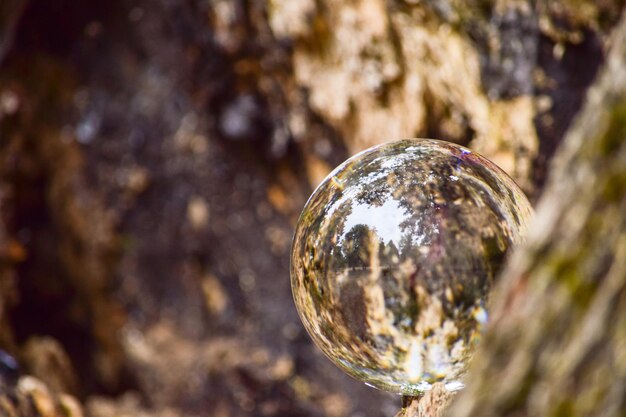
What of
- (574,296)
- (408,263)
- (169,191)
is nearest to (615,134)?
(574,296)

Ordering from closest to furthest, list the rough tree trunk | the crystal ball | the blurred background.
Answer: the rough tree trunk < the crystal ball < the blurred background

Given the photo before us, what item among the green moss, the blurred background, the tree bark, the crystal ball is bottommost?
the tree bark

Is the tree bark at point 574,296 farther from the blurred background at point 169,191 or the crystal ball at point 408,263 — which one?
the blurred background at point 169,191

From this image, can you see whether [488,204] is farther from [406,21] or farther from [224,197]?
[224,197]

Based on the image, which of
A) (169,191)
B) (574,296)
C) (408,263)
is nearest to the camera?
(574,296)

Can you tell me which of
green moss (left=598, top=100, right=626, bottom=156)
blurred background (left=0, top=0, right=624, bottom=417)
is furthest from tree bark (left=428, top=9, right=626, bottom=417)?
blurred background (left=0, top=0, right=624, bottom=417)

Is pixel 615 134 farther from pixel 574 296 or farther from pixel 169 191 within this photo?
pixel 169 191

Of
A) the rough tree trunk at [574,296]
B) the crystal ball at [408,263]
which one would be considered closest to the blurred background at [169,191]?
the crystal ball at [408,263]

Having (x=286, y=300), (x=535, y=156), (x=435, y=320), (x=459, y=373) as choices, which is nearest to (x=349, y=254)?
(x=435, y=320)

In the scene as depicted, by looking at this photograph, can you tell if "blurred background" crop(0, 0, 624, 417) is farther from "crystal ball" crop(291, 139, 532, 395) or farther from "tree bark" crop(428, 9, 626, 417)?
"tree bark" crop(428, 9, 626, 417)
